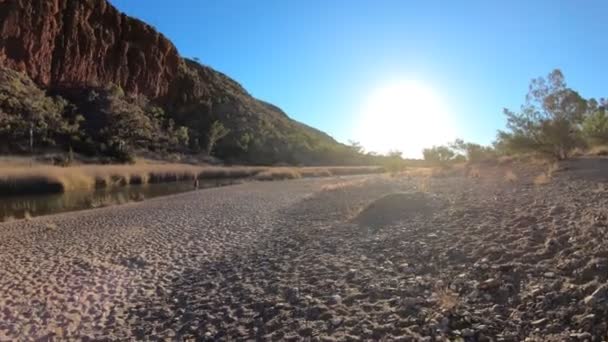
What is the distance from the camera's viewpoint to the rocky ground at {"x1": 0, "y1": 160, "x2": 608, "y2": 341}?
15.1ft

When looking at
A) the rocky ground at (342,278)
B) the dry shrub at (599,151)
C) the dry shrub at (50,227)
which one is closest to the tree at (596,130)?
the dry shrub at (599,151)

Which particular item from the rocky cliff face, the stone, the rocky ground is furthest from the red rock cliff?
the stone

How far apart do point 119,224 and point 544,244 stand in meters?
13.7

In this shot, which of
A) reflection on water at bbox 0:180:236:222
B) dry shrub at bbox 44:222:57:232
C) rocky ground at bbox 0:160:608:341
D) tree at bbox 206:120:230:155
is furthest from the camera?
tree at bbox 206:120:230:155

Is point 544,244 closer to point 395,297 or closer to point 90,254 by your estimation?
point 395,297

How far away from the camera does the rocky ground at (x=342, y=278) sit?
181 inches

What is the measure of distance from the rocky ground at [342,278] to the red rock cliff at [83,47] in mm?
64566

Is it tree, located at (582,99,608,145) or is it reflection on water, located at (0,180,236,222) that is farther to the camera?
tree, located at (582,99,608,145)

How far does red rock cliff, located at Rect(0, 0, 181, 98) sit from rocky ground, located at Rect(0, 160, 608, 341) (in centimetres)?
6457

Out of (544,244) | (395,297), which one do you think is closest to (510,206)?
(544,244)

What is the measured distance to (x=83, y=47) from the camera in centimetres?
7288

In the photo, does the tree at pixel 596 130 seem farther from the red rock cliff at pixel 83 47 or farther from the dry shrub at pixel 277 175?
the red rock cliff at pixel 83 47

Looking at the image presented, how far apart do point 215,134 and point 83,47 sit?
28.8m

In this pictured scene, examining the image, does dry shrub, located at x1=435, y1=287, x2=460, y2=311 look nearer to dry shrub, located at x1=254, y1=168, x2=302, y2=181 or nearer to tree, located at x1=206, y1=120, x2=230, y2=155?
dry shrub, located at x1=254, y1=168, x2=302, y2=181
